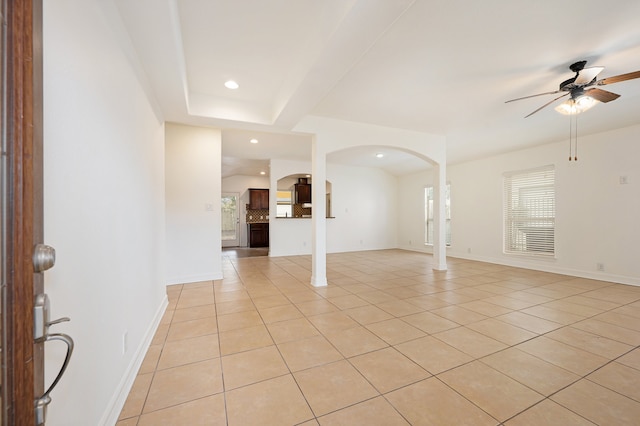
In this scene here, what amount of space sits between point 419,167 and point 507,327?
212 inches

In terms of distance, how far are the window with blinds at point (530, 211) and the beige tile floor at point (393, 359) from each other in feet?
5.09

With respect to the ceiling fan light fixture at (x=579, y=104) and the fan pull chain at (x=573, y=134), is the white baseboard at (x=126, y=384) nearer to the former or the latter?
the ceiling fan light fixture at (x=579, y=104)

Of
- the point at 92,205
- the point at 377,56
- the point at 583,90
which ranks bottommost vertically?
the point at 92,205

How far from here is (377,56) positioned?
2398 millimetres

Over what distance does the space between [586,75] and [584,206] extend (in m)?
3.03

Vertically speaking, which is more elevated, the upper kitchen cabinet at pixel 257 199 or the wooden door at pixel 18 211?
the upper kitchen cabinet at pixel 257 199

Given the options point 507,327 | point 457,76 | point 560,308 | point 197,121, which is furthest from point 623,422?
point 197,121

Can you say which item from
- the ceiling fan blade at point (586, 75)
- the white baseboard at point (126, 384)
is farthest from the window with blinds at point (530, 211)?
the white baseboard at point (126, 384)

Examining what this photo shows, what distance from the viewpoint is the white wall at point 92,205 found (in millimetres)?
925

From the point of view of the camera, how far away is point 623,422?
1.35 meters

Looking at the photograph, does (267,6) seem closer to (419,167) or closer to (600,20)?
(600,20)

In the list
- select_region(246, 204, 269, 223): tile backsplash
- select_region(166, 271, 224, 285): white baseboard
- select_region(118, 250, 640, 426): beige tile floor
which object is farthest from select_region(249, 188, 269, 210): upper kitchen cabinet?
select_region(118, 250, 640, 426): beige tile floor

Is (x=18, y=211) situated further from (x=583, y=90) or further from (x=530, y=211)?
(x=530, y=211)

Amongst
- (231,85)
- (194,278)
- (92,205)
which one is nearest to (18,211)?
(92,205)
